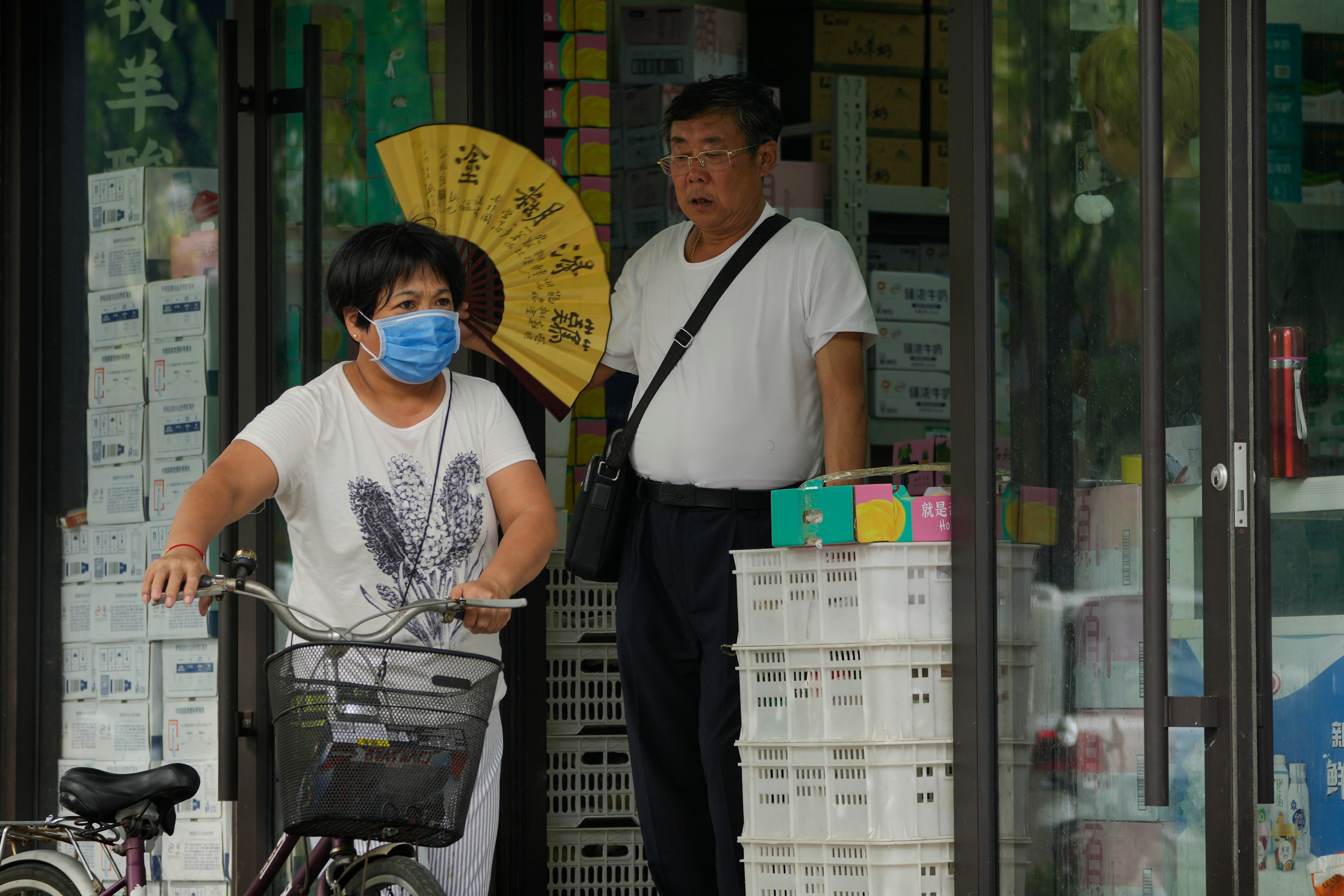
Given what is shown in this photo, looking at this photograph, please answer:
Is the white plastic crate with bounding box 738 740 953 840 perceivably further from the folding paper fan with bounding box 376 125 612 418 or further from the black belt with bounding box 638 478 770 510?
the folding paper fan with bounding box 376 125 612 418

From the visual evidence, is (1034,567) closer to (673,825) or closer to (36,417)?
(673,825)

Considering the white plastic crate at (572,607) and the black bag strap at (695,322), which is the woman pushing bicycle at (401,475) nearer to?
the black bag strap at (695,322)

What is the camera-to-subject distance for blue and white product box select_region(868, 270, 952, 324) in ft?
19.0

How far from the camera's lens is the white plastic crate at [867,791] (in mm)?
3266

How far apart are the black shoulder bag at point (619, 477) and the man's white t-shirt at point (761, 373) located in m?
0.02

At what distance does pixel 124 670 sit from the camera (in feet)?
17.0

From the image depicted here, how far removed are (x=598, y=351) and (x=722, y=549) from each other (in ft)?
2.15

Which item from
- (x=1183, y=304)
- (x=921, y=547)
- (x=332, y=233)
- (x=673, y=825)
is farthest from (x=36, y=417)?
(x=1183, y=304)

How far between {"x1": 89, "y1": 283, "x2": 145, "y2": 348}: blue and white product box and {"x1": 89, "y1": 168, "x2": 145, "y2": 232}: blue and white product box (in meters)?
0.23

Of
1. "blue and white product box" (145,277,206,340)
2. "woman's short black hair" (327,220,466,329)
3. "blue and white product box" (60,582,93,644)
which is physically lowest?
"blue and white product box" (60,582,93,644)

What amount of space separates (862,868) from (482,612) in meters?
1.09

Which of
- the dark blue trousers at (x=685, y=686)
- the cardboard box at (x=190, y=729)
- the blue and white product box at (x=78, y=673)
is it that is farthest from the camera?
the blue and white product box at (x=78, y=673)

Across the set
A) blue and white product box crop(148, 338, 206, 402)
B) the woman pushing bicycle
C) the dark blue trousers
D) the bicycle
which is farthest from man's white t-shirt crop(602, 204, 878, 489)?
blue and white product box crop(148, 338, 206, 402)

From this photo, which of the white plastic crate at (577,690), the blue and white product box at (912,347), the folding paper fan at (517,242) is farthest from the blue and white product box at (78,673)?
the blue and white product box at (912,347)
